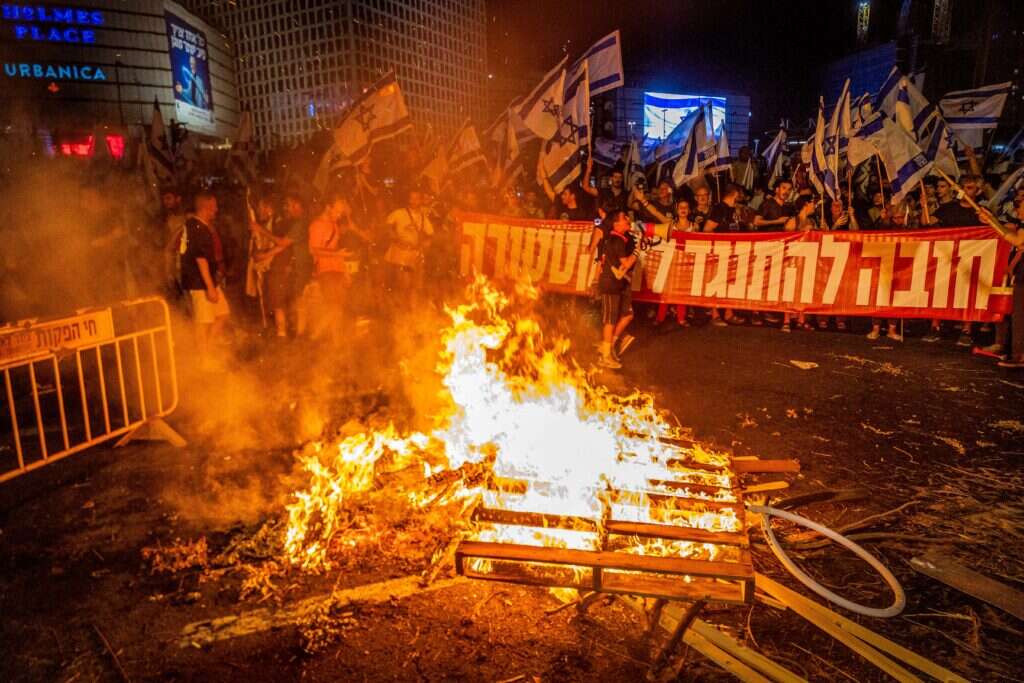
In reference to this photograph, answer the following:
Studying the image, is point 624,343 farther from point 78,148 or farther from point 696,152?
point 78,148

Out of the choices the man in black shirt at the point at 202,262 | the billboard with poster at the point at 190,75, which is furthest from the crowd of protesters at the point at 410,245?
the billboard with poster at the point at 190,75

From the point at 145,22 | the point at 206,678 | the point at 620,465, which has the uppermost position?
the point at 145,22

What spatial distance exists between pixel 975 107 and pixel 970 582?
13.7 meters

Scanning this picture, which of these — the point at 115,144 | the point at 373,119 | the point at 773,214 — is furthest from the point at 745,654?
the point at 115,144

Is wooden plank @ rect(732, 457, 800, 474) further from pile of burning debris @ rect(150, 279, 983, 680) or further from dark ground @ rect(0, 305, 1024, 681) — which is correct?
dark ground @ rect(0, 305, 1024, 681)

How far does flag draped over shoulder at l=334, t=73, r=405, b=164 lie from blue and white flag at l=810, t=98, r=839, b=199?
6979mm

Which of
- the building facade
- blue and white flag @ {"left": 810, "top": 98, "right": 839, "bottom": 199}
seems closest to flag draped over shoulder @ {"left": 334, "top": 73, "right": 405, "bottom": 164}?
blue and white flag @ {"left": 810, "top": 98, "right": 839, "bottom": 199}

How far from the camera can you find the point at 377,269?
11.2 meters

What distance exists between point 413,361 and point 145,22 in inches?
2516

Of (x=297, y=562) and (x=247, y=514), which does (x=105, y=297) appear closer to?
(x=247, y=514)

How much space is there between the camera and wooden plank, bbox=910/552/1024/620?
337 cm

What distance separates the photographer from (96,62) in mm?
53938

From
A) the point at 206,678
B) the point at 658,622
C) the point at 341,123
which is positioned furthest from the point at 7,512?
the point at 341,123

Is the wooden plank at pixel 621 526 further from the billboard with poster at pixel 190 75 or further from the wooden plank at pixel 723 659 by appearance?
the billboard with poster at pixel 190 75
